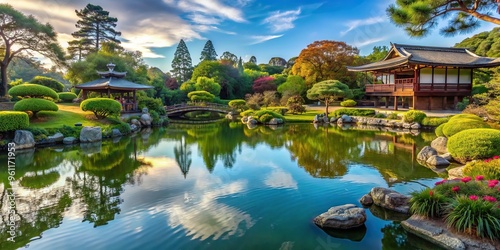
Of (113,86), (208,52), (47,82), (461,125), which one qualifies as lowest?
(461,125)

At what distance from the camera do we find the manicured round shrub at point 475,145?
301 inches

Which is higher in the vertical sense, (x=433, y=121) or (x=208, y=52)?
(x=208, y=52)

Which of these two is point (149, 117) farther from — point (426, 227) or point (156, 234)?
point (426, 227)

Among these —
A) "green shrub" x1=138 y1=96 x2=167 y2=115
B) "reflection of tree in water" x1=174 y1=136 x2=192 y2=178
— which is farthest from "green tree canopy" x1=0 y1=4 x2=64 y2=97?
"reflection of tree in water" x1=174 y1=136 x2=192 y2=178

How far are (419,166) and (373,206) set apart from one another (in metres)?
4.13

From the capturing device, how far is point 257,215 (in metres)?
5.19

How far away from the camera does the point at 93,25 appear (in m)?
34.6

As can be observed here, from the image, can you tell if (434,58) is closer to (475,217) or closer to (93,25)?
(475,217)

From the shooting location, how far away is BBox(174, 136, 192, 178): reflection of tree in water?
29.2 ft

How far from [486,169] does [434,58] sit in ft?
62.8

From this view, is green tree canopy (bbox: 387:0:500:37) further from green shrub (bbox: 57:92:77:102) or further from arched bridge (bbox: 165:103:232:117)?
green shrub (bbox: 57:92:77:102)

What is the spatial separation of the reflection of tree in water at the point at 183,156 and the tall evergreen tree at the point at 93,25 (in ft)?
92.6

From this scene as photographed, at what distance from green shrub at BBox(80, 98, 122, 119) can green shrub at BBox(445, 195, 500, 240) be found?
646 inches

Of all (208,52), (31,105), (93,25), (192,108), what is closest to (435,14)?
(31,105)
